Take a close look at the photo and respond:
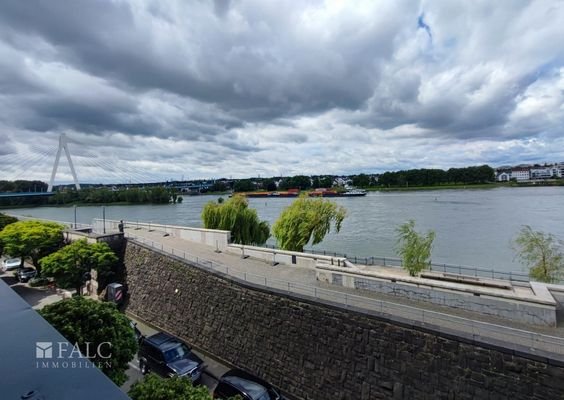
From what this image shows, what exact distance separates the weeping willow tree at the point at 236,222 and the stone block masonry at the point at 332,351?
28.6 feet

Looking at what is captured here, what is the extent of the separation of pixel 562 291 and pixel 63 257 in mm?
22380

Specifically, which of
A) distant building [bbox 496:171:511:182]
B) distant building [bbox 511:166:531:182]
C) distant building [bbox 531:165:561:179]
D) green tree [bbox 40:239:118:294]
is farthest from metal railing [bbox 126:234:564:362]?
distant building [bbox 531:165:561:179]

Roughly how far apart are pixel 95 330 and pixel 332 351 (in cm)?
673

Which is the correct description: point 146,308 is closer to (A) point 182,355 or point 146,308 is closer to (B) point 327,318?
(A) point 182,355

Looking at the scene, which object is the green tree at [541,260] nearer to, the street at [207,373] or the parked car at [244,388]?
the parked car at [244,388]

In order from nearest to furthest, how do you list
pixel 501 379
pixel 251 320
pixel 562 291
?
pixel 501 379, pixel 562 291, pixel 251 320

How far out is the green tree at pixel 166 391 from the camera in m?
6.38

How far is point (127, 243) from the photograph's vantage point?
69.2 ft

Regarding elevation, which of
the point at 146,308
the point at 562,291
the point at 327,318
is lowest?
the point at 146,308

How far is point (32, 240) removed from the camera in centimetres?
2353

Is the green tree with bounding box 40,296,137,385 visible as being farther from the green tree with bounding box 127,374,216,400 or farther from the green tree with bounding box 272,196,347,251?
the green tree with bounding box 272,196,347,251

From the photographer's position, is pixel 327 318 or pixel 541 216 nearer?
pixel 327 318

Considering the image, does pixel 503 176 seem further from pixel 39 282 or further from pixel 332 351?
pixel 39 282

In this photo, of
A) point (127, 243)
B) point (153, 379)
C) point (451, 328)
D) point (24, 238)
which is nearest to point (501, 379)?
point (451, 328)
